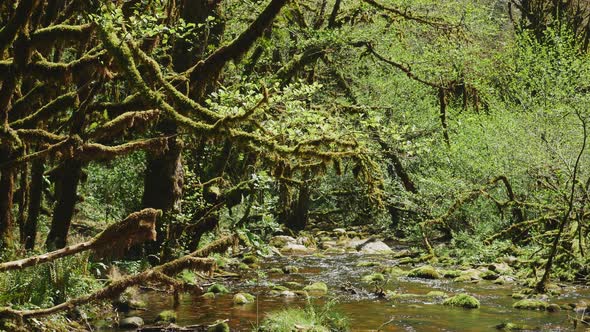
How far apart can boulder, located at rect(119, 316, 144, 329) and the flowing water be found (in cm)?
37

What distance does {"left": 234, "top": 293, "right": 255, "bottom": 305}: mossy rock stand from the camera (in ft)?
36.7

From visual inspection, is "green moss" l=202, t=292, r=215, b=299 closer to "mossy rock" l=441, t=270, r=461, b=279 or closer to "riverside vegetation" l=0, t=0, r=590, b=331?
"riverside vegetation" l=0, t=0, r=590, b=331

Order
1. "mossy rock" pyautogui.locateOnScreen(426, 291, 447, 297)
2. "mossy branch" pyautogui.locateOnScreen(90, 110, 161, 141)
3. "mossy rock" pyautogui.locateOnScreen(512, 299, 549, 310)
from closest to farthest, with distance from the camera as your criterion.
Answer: "mossy branch" pyautogui.locateOnScreen(90, 110, 161, 141) < "mossy rock" pyautogui.locateOnScreen(512, 299, 549, 310) < "mossy rock" pyautogui.locateOnScreen(426, 291, 447, 297)

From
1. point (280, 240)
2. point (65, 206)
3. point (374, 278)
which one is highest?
point (65, 206)

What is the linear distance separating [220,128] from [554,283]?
10267mm

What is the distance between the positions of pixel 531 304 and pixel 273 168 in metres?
5.81

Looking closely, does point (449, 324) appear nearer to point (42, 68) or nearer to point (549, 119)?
point (42, 68)

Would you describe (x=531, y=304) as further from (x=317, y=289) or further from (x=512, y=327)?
(x=317, y=289)

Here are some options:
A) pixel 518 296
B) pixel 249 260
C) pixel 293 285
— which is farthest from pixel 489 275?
pixel 249 260

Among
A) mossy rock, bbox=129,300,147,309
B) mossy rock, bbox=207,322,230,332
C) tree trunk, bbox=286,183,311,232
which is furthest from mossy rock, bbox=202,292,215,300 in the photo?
tree trunk, bbox=286,183,311,232

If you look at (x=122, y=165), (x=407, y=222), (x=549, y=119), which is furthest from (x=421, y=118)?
(x=122, y=165)

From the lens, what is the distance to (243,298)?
11328 millimetres

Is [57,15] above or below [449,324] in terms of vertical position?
above

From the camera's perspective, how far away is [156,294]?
11445 millimetres
